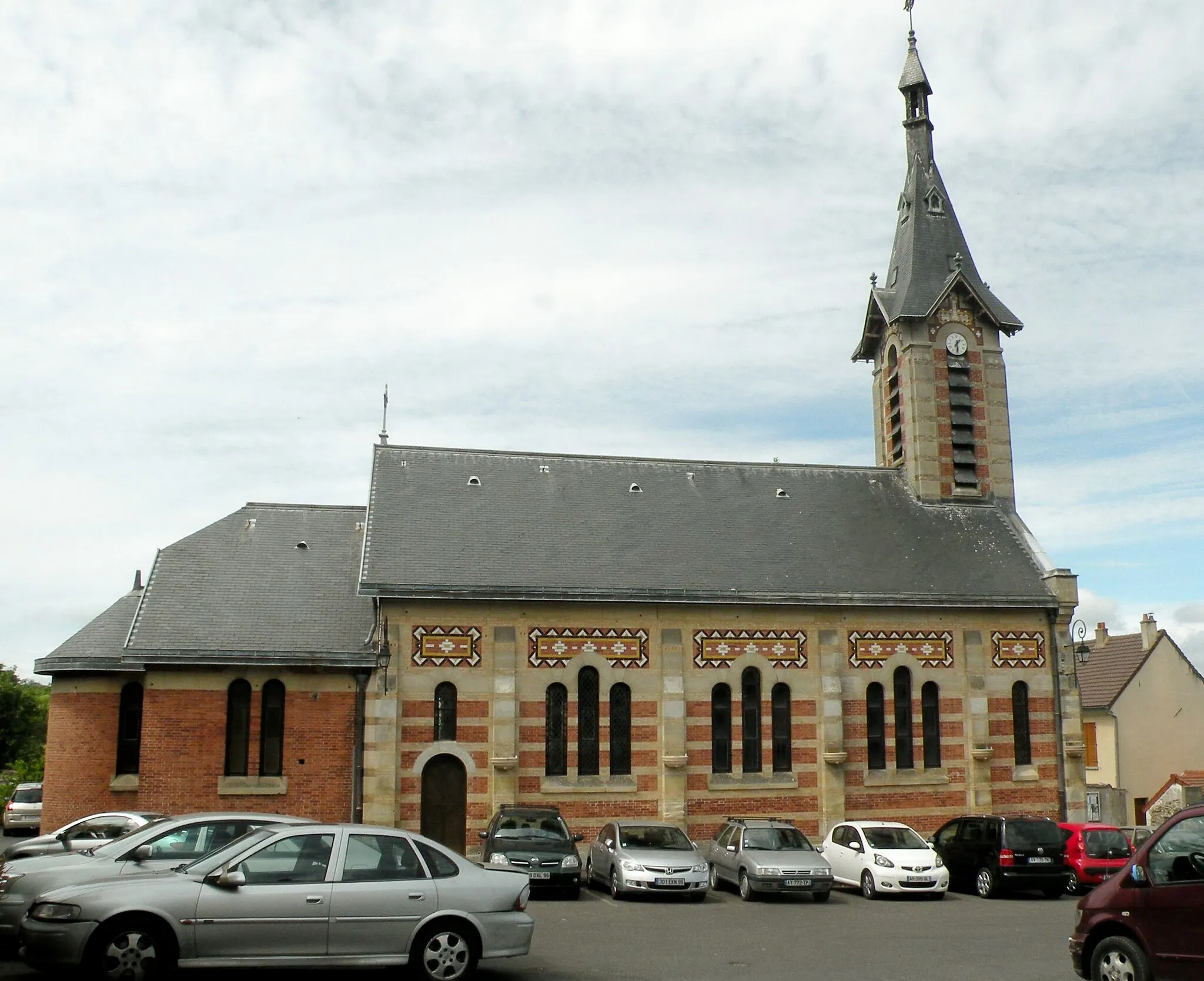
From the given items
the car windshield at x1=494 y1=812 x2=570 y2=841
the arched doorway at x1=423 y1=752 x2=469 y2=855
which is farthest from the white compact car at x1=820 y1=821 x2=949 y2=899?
the arched doorway at x1=423 y1=752 x2=469 y2=855

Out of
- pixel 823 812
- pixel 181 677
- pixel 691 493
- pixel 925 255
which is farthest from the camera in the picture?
pixel 925 255

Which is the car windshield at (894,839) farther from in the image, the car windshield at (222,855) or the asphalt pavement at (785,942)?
the car windshield at (222,855)

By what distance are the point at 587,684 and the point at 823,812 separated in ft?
20.9

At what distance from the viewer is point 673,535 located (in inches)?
1160

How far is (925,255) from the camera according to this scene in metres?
35.1

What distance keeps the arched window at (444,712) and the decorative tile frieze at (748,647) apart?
230 inches

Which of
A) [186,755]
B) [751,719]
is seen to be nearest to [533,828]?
[751,719]

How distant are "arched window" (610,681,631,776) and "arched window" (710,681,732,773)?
1975 millimetres

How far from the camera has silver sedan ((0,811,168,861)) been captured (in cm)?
1734

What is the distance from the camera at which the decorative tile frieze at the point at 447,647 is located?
26203 mm

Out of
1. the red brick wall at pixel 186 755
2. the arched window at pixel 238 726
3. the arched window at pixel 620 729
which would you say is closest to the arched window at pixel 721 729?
the arched window at pixel 620 729

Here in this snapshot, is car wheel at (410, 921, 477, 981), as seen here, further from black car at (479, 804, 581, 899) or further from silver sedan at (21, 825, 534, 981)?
black car at (479, 804, 581, 899)

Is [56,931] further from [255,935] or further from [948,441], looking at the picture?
[948,441]

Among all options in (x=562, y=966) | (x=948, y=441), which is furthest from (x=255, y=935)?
(x=948, y=441)
